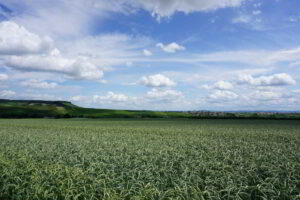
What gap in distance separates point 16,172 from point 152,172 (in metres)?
4.33

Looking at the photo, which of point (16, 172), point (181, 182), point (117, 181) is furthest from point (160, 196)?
point (16, 172)

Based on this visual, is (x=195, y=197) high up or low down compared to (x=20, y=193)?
up

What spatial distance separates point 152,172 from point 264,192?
3.07m

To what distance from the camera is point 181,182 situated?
591 centimetres

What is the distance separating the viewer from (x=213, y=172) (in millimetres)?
6719

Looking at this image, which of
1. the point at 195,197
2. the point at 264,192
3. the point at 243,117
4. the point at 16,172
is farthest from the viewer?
the point at 243,117

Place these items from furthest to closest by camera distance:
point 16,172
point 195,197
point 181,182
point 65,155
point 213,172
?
point 65,155
point 16,172
point 213,172
point 181,182
point 195,197

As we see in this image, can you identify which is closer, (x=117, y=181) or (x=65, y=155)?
(x=117, y=181)

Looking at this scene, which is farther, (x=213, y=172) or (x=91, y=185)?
(x=213, y=172)

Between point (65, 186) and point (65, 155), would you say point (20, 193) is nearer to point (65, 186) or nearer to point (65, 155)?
point (65, 186)

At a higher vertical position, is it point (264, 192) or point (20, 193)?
point (264, 192)

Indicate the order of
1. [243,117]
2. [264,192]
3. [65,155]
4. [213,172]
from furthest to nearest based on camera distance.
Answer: [243,117] < [65,155] < [213,172] < [264,192]

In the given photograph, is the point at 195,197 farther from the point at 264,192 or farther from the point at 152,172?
the point at 152,172

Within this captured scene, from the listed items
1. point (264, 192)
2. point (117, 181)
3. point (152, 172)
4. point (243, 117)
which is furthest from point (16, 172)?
point (243, 117)
